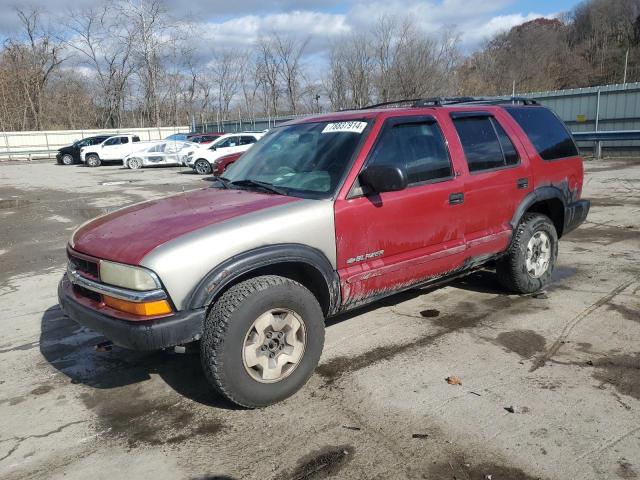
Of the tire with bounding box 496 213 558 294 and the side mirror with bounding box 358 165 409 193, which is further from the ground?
the side mirror with bounding box 358 165 409 193

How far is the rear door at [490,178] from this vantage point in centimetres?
443

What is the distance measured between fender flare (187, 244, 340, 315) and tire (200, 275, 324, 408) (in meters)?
0.10

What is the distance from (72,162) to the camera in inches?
1265

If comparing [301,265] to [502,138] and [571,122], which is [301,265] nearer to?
[502,138]

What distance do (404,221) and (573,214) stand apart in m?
2.67

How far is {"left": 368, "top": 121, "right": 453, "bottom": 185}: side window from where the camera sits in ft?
12.8

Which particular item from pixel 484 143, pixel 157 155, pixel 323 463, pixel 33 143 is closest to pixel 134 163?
pixel 157 155

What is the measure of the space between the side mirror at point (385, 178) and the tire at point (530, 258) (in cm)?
194

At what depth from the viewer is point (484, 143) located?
4.62 meters

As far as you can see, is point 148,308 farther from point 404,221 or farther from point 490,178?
point 490,178

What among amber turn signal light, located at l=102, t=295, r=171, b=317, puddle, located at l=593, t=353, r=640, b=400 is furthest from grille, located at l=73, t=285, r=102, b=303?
puddle, located at l=593, t=353, r=640, b=400

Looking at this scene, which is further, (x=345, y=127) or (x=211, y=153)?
(x=211, y=153)

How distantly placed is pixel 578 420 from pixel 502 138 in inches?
105

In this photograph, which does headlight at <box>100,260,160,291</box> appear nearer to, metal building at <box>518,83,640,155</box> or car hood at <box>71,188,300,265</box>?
car hood at <box>71,188,300,265</box>
